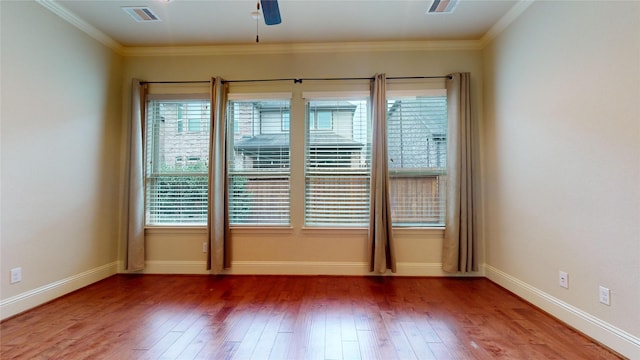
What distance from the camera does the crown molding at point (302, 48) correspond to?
3.66 m

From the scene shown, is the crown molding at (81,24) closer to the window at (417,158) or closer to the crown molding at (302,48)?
the crown molding at (302,48)

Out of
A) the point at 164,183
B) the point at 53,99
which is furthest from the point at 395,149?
the point at 53,99

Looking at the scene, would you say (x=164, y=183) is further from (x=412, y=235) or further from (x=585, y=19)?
(x=585, y=19)

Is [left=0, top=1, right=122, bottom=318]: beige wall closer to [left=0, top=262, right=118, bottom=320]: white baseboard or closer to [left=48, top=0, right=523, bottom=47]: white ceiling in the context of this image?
[left=0, top=262, right=118, bottom=320]: white baseboard

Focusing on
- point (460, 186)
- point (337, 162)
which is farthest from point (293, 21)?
point (460, 186)

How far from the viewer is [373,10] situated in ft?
9.89

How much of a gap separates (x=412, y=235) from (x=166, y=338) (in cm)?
274

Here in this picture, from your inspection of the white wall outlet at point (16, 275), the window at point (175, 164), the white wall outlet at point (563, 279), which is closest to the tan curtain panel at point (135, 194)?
the window at point (175, 164)

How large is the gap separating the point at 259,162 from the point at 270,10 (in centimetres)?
207

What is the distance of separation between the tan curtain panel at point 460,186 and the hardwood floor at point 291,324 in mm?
291

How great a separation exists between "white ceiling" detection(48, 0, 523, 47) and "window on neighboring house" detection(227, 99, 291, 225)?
840 mm

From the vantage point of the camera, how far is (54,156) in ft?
9.60

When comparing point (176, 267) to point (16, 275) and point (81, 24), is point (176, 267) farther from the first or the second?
point (81, 24)

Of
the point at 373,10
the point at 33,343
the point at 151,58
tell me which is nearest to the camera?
the point at 33,343
